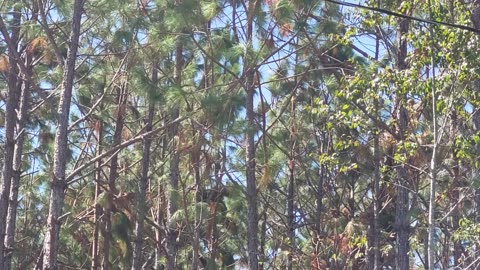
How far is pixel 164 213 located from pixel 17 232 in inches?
234

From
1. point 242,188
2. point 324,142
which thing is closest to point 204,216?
point 242,188

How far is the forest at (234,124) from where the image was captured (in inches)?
476

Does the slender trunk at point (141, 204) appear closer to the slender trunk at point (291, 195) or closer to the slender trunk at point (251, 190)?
the slender trunk at point (251, 190)

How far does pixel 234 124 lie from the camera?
1448cm

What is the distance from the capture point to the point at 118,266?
20.8 metres

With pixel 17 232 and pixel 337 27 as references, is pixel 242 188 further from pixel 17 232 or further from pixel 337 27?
pixel 17 232

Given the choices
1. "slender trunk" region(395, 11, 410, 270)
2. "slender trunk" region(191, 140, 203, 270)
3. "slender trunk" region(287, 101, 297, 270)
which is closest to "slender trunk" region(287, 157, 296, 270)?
"slender trunk" region(287, 101, 297, 270)

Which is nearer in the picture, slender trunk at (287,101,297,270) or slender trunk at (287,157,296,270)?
slender trunk at (287,101,297,270)

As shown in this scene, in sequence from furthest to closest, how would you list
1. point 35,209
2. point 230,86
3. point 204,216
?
point 35,209 → point 204,216 → point 230,86

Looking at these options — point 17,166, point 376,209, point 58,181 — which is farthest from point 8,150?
point 376,209

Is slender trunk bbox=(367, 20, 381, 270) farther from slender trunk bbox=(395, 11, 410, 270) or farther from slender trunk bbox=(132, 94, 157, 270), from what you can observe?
slender trunk bbox=(132, 94, 157, 270)

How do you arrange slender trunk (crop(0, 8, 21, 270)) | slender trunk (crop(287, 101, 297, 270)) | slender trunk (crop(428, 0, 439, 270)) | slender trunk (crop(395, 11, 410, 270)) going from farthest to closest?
slender trunk (crop(287, 101, 297, 270)) < slender trunk (crop(0, 8, 21, 270)) < slender trunk (crop(395, 11, 410, 270)) < slender trunk (crop(428, 0, 439, 270))

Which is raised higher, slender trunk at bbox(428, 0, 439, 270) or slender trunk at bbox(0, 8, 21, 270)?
slender trunk at bbox(0, 8, 21, 270)

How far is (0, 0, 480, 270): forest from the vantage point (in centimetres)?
1208
